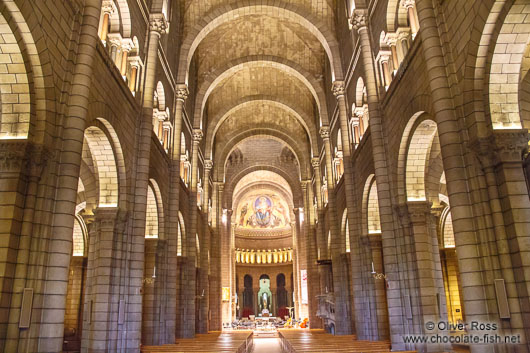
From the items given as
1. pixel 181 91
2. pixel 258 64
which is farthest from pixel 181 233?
pixel 258 64

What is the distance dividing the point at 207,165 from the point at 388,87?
20625 mm

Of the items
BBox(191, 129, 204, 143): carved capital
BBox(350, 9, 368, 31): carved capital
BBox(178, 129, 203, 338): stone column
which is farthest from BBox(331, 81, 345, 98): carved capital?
BBox(178, 129, 203, 338): stone column

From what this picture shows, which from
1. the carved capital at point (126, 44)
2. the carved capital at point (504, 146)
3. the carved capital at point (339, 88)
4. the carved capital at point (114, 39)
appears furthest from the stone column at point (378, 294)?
the carved capital at point (114, 39)

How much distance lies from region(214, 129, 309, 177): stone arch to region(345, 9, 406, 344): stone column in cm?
2292

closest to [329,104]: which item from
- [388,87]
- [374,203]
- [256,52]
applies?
[256,52]

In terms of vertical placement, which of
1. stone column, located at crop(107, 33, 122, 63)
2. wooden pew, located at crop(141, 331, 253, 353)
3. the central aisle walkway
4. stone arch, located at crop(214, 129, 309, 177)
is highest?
stone arch, located at crop(214, 129, 309, 177)

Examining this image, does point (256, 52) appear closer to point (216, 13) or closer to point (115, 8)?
point (216, 13)

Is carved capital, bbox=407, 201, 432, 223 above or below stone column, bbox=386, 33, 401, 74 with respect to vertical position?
below

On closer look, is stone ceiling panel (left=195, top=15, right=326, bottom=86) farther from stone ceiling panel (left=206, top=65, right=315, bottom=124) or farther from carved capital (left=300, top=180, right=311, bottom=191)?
carved capital (left=300, top=180, right=311, bottom=191)

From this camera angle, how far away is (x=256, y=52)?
1247 inches

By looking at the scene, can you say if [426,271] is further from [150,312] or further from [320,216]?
[320,216]

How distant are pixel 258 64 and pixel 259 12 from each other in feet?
19.1

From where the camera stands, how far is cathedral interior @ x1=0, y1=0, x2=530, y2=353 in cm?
866

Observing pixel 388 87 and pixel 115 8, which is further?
pixel 388 87
